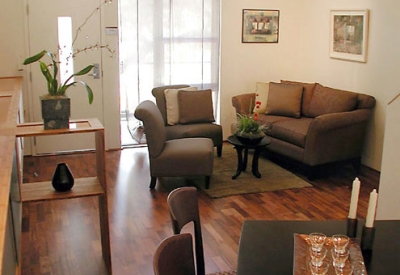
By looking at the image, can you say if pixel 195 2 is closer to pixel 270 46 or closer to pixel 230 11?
pixel 230 11

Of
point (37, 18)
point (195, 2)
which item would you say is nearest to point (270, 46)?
point (195, 2)

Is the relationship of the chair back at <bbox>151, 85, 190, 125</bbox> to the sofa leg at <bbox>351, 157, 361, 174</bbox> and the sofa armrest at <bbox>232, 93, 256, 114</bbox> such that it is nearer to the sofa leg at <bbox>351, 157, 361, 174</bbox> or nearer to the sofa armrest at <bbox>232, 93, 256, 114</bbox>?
the sofa armrest at <bbox>232, 93, 256, 114</bbox>

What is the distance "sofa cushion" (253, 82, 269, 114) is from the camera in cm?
673

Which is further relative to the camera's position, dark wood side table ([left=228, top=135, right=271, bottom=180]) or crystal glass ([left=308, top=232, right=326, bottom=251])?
dark wood side table ([left=228, top=135, right=271, bottom=180])

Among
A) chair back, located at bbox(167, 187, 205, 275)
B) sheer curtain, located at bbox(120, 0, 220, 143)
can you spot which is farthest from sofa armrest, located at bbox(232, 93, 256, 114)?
chair back, located at bbox(167, 187, 205, 275)

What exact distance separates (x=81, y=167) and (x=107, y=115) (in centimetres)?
93

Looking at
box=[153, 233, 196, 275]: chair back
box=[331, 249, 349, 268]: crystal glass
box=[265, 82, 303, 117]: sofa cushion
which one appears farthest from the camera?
box=[265, 82, 303, 117]: sofa cushion

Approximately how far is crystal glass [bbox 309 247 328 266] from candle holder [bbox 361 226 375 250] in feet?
0.81

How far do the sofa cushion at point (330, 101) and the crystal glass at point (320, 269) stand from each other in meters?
4.10

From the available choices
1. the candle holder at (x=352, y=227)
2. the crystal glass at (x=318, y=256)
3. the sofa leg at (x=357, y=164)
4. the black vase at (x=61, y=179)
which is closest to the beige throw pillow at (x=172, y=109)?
the sofa leg at (x=357, y=164)

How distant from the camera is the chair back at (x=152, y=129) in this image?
5.06 meters

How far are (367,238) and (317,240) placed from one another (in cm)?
25

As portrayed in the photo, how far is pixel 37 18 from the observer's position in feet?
20.4

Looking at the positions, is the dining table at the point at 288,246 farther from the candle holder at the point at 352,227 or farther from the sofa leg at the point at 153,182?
the sofa leg at the point at 153,182
